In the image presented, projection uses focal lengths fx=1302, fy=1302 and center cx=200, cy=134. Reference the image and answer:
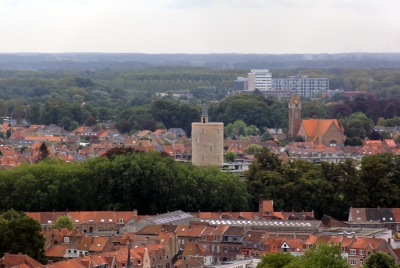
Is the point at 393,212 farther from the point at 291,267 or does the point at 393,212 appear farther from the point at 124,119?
the point at 124,119

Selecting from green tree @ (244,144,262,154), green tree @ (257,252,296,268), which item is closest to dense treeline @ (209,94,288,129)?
green tree @ (244,144,262,154)

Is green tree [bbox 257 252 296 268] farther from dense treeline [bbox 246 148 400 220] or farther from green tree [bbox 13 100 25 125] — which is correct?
green tree [bbox 13 100 25 125]

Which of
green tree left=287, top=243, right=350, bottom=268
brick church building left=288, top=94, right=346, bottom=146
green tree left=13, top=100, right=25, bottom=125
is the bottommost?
green tree left=13, top=100, right=25, bottom=125

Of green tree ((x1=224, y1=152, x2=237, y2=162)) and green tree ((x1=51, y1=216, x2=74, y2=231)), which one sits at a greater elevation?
green tree ((x1=51, y1=216, x2=74, y2=231))

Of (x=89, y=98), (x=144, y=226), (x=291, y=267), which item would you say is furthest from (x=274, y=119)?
(x=291, y=267)

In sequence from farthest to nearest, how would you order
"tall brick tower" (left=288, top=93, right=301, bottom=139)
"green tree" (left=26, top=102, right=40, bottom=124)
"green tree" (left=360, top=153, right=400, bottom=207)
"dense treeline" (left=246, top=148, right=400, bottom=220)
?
"green tree" (left=26, top=102, right=40, bottom=124) < "tall brick tower" (left=288, top=93, right=301, bottom=139) < "green tree" (left=360, top=153, right=400, bottom=207) < "dense treeline" (left=246, top=148, right=400, bottom=220)

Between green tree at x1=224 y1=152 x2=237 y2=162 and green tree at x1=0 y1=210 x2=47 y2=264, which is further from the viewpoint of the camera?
green tree at x1=224 y1=152 x2=237 y2=162

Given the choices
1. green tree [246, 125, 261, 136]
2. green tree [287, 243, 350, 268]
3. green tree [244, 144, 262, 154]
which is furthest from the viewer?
green tree [246, 125, 261, 136]

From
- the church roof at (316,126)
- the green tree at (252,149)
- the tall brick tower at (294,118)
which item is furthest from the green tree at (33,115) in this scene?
the green tree at (252,149)
